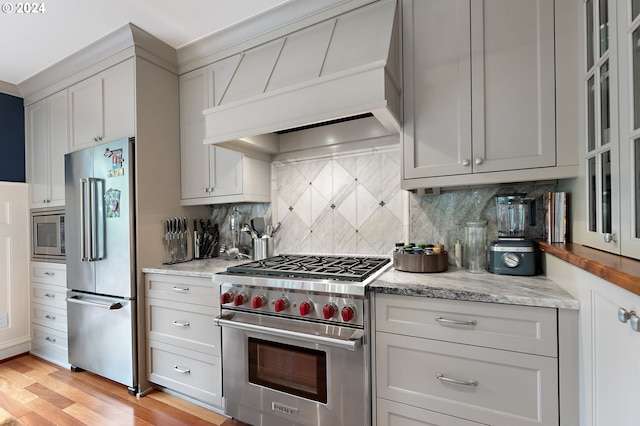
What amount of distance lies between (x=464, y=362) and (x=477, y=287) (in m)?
0.32

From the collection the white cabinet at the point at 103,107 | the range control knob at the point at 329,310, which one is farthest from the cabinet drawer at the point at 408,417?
the white cabinet at the point at 103,107

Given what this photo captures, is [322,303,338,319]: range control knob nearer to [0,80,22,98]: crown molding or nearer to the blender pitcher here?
the blender pitcher

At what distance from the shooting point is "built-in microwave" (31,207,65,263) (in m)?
2.87

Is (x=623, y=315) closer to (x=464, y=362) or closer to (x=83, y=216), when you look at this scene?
(x=464, y=362)

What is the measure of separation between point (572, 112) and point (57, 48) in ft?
11.7

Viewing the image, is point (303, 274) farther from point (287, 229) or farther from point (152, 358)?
point (152, 358)

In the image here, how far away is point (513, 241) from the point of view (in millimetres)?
1567

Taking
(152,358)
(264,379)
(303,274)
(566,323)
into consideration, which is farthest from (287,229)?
(566,323)

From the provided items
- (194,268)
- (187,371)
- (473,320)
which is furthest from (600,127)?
(187,371)

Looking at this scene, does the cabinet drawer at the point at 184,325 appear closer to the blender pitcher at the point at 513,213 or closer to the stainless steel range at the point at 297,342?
the stainless steel range at the point at 297,342

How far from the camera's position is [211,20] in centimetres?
215

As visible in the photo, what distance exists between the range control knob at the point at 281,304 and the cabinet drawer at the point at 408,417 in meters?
0.65

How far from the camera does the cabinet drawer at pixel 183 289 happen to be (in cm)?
199

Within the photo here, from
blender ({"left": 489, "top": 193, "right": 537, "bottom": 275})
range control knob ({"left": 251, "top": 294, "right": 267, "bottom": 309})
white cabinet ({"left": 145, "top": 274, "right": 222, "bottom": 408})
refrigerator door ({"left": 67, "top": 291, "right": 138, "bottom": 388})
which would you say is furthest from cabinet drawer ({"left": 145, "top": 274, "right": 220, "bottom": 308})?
blender ({"left": 489, "top": 193, "right": 537, "bottom": 275})
